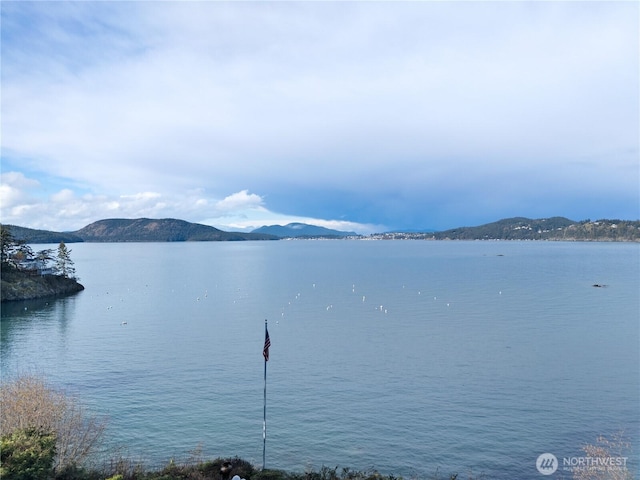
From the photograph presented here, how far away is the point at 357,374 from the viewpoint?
48812mm

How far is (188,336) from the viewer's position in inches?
2672

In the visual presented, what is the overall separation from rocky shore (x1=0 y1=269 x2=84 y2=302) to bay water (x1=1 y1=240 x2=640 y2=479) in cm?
625

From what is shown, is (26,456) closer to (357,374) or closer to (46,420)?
(46,420)

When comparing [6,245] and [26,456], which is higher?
[6,245]

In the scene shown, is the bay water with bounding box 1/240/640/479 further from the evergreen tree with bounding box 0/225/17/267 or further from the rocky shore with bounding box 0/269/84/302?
the evergreen tree with bounding box 0/225/17/267

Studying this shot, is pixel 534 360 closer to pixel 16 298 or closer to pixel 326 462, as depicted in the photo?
pixel 326 462

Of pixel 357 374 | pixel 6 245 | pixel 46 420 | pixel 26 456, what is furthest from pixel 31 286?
pixel 26 456

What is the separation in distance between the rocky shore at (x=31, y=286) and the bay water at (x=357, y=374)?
6249 mm

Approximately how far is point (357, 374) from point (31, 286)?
95.4 metres

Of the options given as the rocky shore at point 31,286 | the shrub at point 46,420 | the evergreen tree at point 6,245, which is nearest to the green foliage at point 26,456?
the shrub at point 46,420

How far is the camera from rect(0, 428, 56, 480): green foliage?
19453 mm

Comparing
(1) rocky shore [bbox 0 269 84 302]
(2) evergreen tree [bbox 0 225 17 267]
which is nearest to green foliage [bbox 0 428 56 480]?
(1) rocky shore [bbox 0 269 84 302]

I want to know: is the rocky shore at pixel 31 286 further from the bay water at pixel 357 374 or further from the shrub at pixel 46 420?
the shrub at pixel 46 420

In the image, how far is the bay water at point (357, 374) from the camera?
33250 mm
